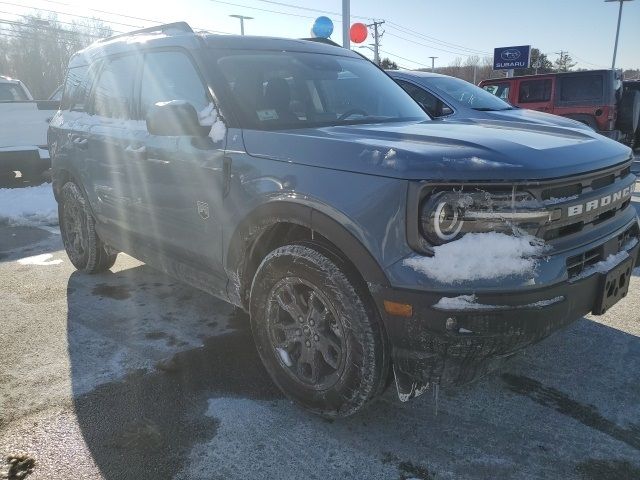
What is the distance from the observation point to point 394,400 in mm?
2746

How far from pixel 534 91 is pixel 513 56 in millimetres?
10935

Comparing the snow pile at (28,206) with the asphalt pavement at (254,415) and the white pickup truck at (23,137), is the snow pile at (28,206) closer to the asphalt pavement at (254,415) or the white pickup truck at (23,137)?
the white pickup truck at (23,137)

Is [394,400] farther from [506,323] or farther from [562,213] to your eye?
[562,213]

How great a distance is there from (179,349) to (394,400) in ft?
4.72

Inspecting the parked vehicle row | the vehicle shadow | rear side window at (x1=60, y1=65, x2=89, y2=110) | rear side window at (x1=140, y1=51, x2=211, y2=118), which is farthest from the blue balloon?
the vehicle shadow

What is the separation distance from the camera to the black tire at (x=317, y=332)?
7.36ft

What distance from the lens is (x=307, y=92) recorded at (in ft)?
10.7

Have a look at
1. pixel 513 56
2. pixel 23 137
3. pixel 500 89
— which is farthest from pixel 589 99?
pixel 513 56

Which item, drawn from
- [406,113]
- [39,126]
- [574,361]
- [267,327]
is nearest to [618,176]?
[574,361]

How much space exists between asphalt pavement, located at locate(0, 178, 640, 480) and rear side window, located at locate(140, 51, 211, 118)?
1.57 metres

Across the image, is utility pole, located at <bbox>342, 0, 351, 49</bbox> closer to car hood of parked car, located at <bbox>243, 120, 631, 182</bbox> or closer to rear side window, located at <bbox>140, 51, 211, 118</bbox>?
rear side window, located at <bbox>140, 51, 211, 118</bbox>

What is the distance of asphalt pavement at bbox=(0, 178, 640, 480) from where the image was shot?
7.30 feet

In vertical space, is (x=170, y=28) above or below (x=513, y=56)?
below

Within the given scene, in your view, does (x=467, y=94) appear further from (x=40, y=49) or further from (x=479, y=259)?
(x=40, y=49)
